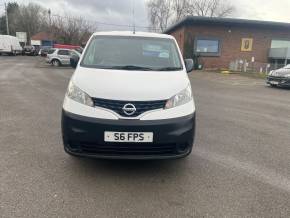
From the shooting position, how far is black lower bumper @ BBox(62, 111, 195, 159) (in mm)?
3201

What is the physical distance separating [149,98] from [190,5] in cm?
5193

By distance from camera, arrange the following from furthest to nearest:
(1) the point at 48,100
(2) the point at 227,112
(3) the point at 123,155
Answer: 1. (1) the point at 48,100
2. (2) the point at 227,112
3. (3) the point at 123,155

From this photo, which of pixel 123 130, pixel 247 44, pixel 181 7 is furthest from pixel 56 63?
pixel 181 7

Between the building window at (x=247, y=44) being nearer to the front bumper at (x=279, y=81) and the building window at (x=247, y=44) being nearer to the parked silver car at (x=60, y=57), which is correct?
the front bumper at (x=279, y=81)

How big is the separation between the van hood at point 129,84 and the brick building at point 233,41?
2133 cm

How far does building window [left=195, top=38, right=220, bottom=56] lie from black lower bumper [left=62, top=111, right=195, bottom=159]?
22.2m

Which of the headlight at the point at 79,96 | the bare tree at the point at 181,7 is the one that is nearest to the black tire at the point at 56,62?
the headlight at the point at 79,96


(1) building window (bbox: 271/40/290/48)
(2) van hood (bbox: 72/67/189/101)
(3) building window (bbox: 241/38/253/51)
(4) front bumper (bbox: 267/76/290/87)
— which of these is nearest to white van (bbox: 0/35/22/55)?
(3) building window (bbox: 241/38/253/51)

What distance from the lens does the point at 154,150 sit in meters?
3.32

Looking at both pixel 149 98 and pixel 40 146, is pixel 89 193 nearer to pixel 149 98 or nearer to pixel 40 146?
pixel 149 98

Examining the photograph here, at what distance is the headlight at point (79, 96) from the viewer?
336 cm

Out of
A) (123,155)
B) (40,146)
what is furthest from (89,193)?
(40,146)

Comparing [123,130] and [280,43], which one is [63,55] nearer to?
[280,43]

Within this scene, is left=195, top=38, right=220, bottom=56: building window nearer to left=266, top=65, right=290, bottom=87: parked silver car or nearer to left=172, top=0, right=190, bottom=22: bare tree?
left=266, top=65, right=290, bottom=87: parked silver car
